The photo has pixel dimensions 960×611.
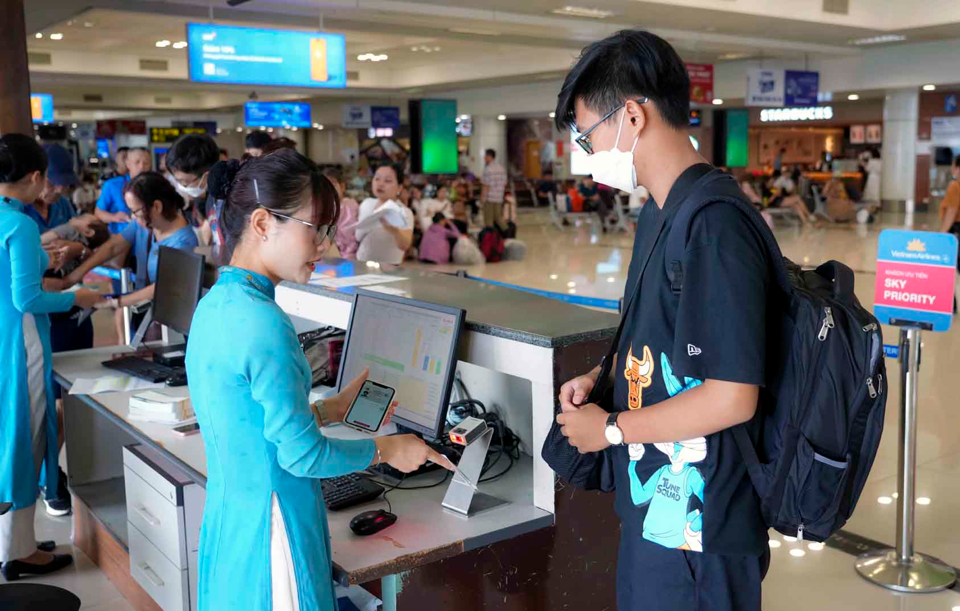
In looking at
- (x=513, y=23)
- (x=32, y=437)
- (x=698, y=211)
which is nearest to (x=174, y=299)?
(x=32, y=437)

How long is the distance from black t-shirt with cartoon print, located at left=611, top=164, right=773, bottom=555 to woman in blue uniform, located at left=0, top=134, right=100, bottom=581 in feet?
7.72

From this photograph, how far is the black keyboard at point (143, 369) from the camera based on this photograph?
130 inches

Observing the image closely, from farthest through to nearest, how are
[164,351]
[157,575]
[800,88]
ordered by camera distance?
[800,88] → [164,351] → [157,575]

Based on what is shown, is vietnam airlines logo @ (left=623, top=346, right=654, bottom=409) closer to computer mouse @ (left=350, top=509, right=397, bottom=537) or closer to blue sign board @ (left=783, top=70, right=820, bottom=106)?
computer mouse @ (left=350, top=509, right=397, bottom=537)

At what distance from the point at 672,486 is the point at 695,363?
260 millimetres

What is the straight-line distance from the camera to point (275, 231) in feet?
5.46

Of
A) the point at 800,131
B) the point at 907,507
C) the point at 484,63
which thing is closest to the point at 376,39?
the point at 484,63

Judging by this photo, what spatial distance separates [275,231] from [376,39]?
13760 millimetres

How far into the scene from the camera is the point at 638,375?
4.99ft

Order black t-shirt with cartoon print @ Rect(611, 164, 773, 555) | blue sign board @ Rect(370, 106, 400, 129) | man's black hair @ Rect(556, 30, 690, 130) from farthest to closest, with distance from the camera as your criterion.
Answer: blue sign board @ Rect(370, 106, 400, 129) < man's black hair @ Rect(556, 30, 690, 130) < black t-shirt with cartoon print @ Rect(611, 164, 773, 555)

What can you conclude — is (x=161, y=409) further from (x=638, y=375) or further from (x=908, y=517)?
(x=908, y=517)

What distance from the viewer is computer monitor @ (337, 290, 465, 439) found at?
212 cm

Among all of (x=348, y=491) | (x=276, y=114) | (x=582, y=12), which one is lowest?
(x=348, y=491)

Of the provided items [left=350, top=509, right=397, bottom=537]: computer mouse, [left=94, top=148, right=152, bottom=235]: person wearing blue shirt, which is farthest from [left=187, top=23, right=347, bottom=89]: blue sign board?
→ [left=350, top=509, right=397, bottom=537]: computer mouse
